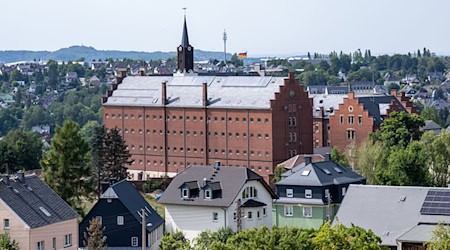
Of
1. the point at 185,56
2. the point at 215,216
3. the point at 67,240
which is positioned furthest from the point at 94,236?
the point at 185,56

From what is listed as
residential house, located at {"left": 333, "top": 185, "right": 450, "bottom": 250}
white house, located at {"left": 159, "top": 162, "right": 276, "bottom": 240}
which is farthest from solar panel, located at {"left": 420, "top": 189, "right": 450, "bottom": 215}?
white house, located at {"left": 159, "top": 162, "right": 276, "bottom": 240}

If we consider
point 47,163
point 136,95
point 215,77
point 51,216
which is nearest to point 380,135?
point 215,77

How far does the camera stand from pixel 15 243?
59.6m

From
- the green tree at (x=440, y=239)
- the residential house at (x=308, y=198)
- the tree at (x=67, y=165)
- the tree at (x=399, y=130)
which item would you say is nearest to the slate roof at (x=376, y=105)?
the tree at (x=399, y=130)

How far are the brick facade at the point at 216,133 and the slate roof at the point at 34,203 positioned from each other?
137 ft

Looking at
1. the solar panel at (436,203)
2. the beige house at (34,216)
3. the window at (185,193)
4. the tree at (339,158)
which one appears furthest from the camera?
the tree at (339,158)

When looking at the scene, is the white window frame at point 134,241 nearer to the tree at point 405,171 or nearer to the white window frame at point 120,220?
the white window frame at point 120,220

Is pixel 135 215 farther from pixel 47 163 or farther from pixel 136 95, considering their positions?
pixel 136 95

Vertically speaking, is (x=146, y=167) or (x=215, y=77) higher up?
(x=215, y=77)

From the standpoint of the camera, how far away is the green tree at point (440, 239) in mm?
54406

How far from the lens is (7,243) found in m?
58.0

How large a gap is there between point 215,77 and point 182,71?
17.3m

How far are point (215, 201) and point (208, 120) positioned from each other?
41.3m

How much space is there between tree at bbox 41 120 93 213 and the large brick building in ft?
99.9
